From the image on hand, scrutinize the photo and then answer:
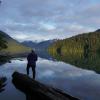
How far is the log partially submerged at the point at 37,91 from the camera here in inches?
938

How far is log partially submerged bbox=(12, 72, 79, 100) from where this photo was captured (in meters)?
23.8

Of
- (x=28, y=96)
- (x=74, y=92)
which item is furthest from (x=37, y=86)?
(x=74, y=92)

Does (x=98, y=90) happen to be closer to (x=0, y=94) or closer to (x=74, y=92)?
(x=74, y=92)

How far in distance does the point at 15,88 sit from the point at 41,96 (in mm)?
7573

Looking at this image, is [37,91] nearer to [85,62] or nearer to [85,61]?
[85,62]

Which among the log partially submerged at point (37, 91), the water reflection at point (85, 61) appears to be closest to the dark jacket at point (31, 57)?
the log partially submerged at point (37, 91)

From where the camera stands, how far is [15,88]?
3148 centimetres

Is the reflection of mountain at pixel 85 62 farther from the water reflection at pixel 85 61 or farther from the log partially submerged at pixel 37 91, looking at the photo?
the log partially submerged at pixel 37 91

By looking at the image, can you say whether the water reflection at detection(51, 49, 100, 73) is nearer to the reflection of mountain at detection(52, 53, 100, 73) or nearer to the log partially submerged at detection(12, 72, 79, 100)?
the reflection of mountain at detection(52, 53, 100, 73)

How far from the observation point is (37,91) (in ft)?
83.7

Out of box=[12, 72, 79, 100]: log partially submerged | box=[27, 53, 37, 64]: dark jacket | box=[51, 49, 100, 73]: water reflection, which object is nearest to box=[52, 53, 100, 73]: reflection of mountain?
box=[51, 49, 100, 73]: water reflection

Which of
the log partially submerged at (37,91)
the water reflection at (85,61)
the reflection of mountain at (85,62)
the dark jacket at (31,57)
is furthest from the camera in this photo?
the water reflection at (85,61)

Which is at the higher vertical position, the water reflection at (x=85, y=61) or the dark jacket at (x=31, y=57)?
the dark jacket at (x=31, y=57)

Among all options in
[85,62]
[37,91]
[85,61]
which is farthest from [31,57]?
[85,61]
